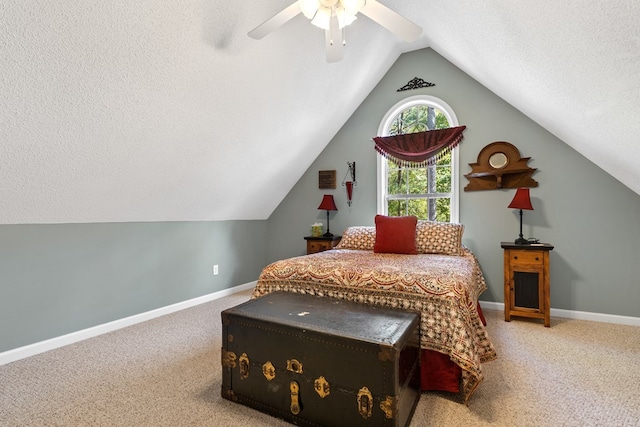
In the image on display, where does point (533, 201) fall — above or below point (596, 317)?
above

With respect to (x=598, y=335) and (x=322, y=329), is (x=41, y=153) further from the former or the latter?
(x=598, y=335)

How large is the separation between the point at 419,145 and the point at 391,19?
2.23 m

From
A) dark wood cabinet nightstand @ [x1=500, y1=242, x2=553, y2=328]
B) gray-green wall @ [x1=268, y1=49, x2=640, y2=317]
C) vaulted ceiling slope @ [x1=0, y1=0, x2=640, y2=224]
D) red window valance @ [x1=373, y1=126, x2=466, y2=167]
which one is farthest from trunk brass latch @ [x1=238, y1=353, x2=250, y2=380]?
red window valance @ [x1=373, y1=126, x2=466, y2=167]

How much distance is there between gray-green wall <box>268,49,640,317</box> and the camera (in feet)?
9.74

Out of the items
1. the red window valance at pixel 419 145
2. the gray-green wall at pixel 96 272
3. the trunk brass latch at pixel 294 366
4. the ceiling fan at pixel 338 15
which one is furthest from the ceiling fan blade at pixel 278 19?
the red window valance at pixel 419 145

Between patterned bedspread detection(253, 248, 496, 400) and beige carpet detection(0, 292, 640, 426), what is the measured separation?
8.6 inches

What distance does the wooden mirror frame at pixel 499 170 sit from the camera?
3.28 m

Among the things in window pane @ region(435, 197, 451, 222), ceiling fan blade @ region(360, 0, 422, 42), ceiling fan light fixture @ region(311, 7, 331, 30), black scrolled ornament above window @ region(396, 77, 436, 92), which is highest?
black scrolled ornament above window @ region(396, 77, 436, 92)

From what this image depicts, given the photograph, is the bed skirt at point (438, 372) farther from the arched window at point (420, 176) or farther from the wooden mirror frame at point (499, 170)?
the wooden mirror frame at point (499, 170)

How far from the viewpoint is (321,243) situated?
4031mm

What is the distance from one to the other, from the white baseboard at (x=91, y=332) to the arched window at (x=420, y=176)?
102 inches

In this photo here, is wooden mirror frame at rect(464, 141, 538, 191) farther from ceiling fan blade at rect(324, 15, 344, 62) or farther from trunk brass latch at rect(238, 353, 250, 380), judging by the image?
trunk brass latch at rect(238, 353, 250, 380)

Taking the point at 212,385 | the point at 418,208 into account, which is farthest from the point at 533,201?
the point at 212,385

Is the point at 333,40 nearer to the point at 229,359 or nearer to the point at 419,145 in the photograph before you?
the point at 229,359
